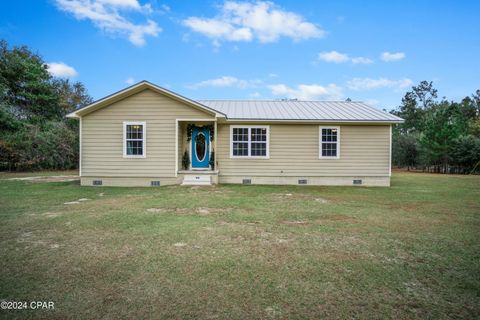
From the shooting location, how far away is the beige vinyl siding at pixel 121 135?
11.5m

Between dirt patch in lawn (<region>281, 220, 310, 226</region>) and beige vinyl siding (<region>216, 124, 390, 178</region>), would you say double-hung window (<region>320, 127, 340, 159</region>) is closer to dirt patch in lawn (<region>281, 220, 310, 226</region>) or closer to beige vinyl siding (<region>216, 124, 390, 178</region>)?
beige vinyl siding (<region>216, 124, 390, 178</region>)

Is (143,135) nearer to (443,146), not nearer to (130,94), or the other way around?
(130,94)

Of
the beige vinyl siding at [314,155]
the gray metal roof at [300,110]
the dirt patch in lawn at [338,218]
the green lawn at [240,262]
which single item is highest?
the gray metal roof at [300,110]

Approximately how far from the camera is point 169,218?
5789mm

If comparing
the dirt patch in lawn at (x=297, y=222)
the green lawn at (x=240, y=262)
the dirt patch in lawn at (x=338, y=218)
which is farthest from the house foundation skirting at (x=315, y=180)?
the dirt patch in lawn at (x=297, y=222)

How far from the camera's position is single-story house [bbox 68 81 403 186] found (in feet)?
37.8

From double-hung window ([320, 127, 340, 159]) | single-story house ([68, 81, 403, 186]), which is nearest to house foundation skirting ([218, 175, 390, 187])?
single-story house ([68, 81, 403, 186])

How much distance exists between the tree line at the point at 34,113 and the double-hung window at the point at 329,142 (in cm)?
1933

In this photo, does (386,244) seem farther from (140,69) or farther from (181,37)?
(140,69)

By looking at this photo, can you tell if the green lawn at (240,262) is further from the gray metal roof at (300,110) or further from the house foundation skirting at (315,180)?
A: the gray metal roof at (300,110)

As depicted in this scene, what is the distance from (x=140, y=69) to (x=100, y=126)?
556 inches

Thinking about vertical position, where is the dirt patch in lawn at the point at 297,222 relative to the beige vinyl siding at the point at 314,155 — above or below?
below

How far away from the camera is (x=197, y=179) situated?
38.1 ft

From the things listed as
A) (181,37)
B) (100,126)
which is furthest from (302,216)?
(181,37)
